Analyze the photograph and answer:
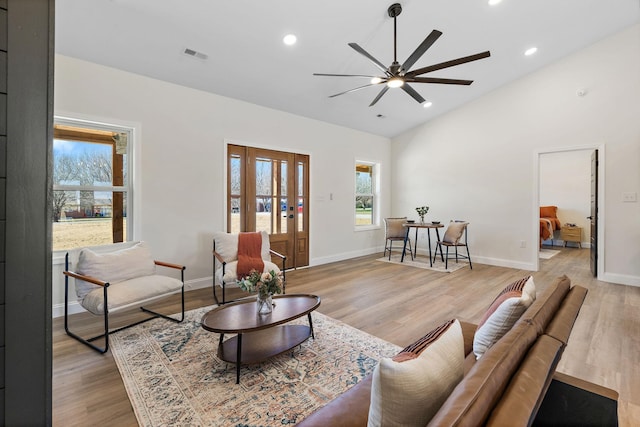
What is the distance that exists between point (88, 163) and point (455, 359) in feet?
13.1

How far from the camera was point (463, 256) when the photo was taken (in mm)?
5824

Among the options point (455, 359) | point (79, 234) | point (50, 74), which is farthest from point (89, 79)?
point (455, 359)

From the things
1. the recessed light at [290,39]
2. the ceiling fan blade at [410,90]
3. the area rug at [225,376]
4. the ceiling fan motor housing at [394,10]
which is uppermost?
the ceiling fan motor housing at [394,10]

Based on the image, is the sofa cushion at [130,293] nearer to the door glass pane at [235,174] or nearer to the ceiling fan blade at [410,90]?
the door glass pane at [235,174]

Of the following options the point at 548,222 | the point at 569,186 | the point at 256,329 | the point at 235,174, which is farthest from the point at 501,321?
the point at 569,186

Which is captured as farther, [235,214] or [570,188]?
[570,188]

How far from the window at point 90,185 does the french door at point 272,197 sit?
134 centimetres

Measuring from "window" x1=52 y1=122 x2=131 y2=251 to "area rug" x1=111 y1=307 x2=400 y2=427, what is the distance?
134cm

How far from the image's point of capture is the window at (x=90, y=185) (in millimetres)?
3145

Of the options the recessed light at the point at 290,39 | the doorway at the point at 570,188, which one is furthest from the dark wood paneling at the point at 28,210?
the doorway at the point at 570,188

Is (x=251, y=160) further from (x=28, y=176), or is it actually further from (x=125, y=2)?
(x=28, y=176)

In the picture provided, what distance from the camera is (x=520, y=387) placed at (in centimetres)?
75

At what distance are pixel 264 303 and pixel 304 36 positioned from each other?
2902 mm

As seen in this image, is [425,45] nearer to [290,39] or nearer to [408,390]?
[290,39]
